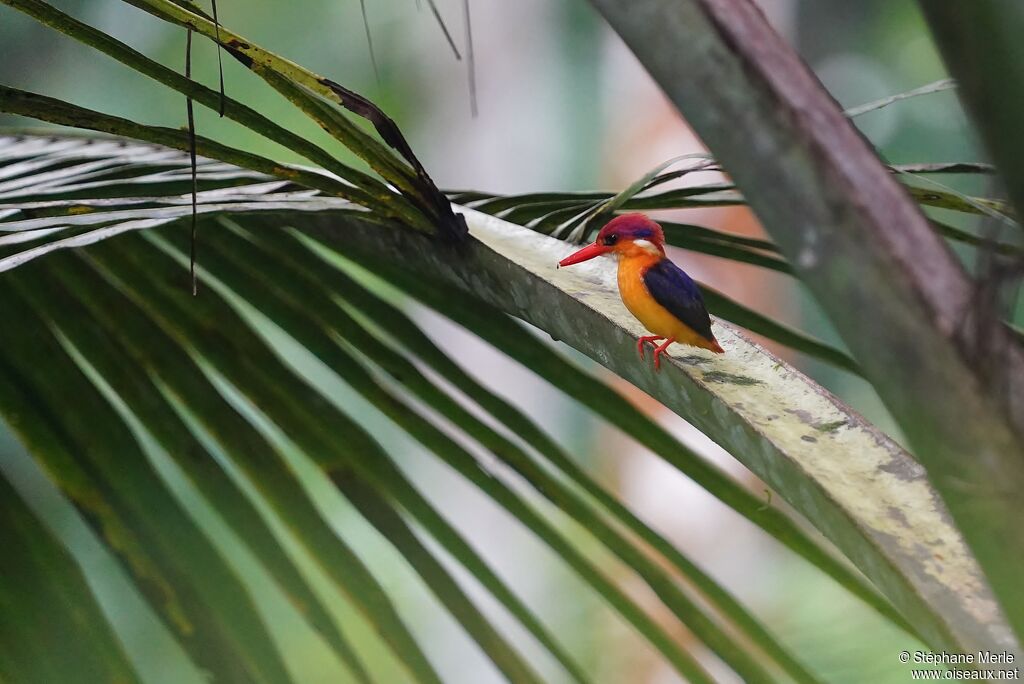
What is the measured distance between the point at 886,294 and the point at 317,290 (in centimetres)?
41

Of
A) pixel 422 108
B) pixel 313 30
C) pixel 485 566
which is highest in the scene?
pixel 313 30

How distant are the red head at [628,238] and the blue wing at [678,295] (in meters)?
0.02

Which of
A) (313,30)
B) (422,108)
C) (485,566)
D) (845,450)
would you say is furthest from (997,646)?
(313,30)

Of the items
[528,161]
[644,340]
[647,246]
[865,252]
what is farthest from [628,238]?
[528,161]

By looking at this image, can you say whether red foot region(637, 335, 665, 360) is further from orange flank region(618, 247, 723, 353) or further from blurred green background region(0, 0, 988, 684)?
blurred green background region(0, 0, 988, 684)

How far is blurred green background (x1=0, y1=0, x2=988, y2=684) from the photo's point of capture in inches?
138

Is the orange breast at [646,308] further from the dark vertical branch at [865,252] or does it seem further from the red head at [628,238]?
the dark vertical branch at [865,252]

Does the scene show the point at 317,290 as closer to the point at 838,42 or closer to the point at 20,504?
the point at 20,504

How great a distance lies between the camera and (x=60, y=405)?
46cm

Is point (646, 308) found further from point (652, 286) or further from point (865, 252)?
A: point (865, 252)

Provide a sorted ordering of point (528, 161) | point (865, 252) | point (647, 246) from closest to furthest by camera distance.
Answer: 1. point (865, 252)
2. point (647, 246)
3. point (528, 161)

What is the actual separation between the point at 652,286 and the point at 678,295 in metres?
0.01

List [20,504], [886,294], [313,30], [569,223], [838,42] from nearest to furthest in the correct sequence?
1. [886,294]
2. [20,504]
3. [569,223]
4. [838,42]
5. [313,30]

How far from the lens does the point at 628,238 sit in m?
0.48
